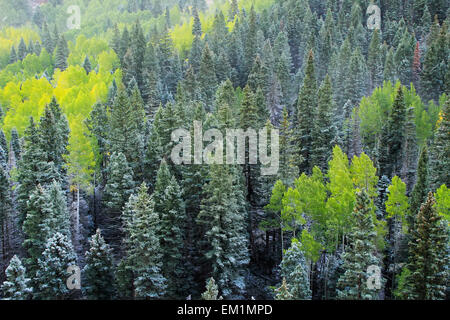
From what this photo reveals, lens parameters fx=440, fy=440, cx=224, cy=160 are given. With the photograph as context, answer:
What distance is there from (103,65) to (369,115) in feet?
187

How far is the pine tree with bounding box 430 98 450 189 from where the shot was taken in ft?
132

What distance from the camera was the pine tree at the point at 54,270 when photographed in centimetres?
3150

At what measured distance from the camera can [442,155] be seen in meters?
41.0

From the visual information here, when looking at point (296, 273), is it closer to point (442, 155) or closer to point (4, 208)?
point (442, 155)

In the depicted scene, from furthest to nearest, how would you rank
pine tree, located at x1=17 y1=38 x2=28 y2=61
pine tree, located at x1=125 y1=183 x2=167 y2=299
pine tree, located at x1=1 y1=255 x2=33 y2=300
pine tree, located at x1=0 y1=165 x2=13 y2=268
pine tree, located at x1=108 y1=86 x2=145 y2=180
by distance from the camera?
pine tree, located at x1=17 y1=38 x2=28 y2=61 → pine tree, located at x1=108 y1=86 x2=145 y2=180 → pine tree, located at x1=0 y1=165 x2=13 y2=268 → pine tree, located at x1=125 y1=183 x2=167 y2=299 → pine tree, located at x1=1 y1=255 x2=33 y2=300

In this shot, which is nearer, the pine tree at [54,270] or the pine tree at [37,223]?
the pine tree at [54,270]

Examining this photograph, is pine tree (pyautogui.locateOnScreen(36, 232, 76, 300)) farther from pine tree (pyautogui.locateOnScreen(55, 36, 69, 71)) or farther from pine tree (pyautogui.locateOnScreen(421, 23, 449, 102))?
pine tree (pyautogui.locateOnScreen(55, 36, 69, 71))

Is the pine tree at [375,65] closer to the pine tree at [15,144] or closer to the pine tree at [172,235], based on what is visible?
the pine tree at [172,235]

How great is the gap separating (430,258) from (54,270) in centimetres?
2608

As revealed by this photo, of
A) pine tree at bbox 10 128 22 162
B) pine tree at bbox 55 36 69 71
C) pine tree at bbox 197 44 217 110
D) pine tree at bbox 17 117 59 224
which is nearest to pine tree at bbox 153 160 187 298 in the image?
pine tree at bbox 17 117 59 224

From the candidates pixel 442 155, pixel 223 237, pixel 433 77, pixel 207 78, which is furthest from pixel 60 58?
pixel 442 155

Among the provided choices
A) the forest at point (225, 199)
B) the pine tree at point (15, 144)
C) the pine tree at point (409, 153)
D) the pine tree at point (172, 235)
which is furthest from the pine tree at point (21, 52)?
the pine tree at point (409, 153)

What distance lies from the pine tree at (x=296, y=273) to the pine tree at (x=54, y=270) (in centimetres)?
1604

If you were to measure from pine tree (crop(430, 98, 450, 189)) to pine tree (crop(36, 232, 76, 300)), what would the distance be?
3232 centimetres
